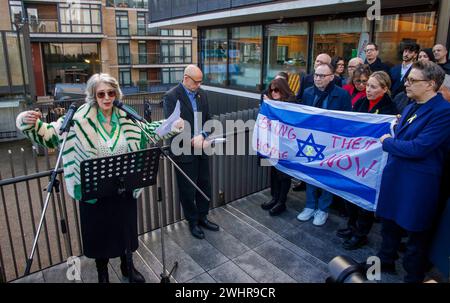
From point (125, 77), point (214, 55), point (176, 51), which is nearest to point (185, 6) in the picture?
point (214, 55)

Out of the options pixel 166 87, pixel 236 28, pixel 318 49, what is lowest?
pixel 166 87

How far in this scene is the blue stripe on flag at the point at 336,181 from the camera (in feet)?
11.6

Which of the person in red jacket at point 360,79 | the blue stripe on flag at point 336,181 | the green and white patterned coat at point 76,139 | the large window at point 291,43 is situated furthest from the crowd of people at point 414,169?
the large window at point 291,43

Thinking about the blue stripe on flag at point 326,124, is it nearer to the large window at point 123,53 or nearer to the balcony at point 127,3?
the large window at point 123,53

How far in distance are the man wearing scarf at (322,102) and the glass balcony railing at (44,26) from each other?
109ft

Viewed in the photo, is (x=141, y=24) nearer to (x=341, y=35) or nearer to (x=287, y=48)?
(x=287, y=48)

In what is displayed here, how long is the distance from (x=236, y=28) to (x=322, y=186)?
9.64m

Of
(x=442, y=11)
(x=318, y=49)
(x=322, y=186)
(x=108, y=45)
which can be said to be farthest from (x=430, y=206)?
(x=108, y=45)

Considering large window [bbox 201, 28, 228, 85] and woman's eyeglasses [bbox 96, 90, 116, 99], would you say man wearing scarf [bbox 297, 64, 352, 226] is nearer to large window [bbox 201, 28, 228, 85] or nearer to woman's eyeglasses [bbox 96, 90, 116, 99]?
woman's eyeglasses [bbox 96, 90, 116, 99]

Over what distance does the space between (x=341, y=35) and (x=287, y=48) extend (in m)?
1.94

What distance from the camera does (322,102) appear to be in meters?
4.08

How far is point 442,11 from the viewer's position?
6059 mm
